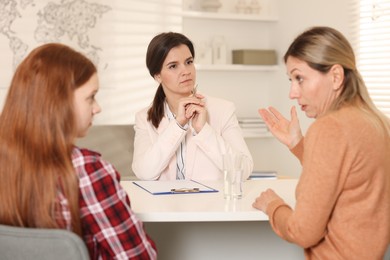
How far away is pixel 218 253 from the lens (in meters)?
2.27

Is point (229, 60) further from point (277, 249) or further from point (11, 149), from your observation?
point (11, 149)

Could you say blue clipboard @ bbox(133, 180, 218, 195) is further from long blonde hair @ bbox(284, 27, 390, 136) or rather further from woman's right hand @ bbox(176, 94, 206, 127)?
long blonde hair @ bbox(284, 27, 390, 136)

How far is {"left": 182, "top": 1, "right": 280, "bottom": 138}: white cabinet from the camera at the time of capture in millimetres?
4688

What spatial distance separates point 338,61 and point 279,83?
3124 mm

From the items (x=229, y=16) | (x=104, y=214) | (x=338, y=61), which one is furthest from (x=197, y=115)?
A: (x=229, y=16)

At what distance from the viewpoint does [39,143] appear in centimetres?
147

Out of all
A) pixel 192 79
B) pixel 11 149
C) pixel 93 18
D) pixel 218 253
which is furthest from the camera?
pixel 93 18

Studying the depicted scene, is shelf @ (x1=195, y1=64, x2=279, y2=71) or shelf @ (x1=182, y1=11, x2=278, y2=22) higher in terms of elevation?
shelf @ (x1=182, y1=11, x2=278, y2=22)

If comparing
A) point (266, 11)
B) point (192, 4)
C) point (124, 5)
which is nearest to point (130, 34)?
point (124, 5)

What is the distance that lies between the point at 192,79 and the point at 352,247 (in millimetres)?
1451

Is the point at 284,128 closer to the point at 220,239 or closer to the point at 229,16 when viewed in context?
the point at 220,239

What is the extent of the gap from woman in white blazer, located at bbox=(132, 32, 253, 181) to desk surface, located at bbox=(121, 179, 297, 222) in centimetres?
40

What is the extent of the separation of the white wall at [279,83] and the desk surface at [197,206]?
2157 millimetres

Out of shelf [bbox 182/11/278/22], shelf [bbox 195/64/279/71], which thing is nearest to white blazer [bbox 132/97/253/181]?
shelf [bbox 195/64/279/71]
